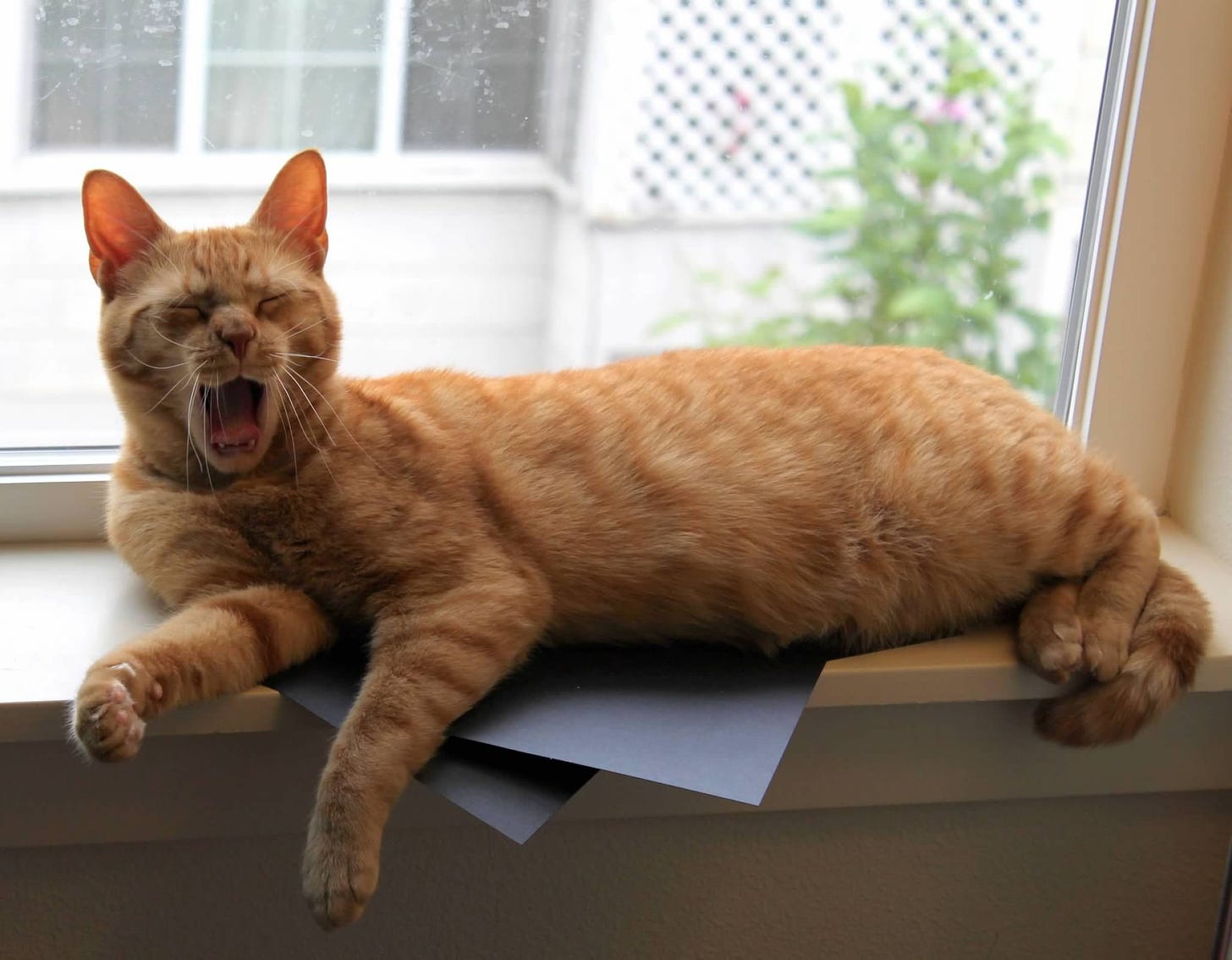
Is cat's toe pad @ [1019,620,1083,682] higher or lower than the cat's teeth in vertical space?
lower

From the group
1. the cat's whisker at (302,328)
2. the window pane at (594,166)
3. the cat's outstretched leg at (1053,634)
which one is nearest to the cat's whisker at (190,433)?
the cat's whisker at (302,328)

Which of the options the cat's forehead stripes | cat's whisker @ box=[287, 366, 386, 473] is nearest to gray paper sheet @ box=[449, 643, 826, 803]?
cat's whisker @ box=[287, 366, 386, 473]

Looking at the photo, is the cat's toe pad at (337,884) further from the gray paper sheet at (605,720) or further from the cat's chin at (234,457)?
the cat's chin at (234,457)

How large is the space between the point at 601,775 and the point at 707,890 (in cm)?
26

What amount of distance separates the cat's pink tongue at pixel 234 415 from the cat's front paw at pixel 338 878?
16.0 inches

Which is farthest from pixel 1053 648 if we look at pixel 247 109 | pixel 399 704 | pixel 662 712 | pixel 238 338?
pixel 247 109

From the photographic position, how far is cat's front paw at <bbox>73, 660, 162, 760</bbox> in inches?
41.8

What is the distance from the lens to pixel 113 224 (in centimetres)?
125

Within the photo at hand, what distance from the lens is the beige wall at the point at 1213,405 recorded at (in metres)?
1.61

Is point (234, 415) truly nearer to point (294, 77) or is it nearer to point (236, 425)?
point (236, 425)

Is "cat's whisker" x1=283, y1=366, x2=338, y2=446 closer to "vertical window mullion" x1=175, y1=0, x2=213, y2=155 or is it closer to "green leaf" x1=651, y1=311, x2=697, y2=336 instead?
"vertical window mullion" x1=175, y1=0, x2=213, y2=155

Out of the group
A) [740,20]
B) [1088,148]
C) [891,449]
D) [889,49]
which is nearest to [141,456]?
[891,449]

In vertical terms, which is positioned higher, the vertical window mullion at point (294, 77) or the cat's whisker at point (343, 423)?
the vertical window mullion at point (294, 77)

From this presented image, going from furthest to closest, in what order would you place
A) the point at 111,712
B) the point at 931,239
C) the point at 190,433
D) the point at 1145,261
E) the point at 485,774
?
the point at 931,239 → the point at 1145,261 → the point at 190,433 → the point at 485,774 → the point at 111,712
